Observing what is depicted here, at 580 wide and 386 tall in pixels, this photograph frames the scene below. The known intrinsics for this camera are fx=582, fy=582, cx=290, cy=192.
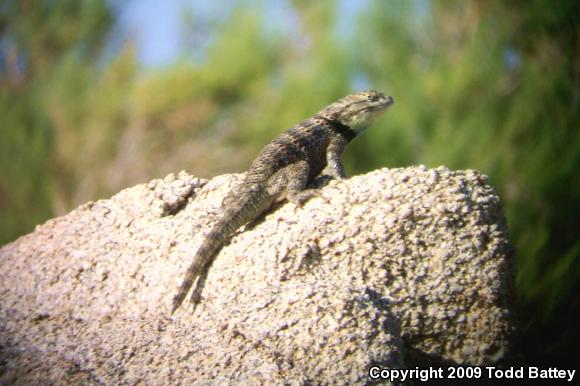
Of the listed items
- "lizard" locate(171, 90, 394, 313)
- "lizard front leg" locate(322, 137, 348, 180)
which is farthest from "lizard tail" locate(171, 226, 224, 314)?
"lizard front leg" locate(322, 137, 348, 180)

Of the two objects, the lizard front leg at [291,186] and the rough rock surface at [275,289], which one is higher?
the lizard front leg at [291,186]

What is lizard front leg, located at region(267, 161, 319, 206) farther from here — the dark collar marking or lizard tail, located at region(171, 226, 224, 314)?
the dark collar marking

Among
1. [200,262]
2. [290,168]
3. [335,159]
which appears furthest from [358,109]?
[200,262]

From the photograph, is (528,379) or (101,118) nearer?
(528,379)

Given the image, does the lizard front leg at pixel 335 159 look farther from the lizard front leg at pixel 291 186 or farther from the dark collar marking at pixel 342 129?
the lizard front leg at pixel 291 186

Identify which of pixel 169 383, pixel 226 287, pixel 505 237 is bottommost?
pixel 169 383

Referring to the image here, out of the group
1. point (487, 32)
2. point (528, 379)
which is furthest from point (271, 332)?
point (487, 32)

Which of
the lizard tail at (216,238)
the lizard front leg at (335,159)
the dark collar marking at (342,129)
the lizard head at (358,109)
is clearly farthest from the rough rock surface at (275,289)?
the lizard head at (358,109)

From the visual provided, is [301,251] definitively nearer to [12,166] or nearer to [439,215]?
[439,215]
